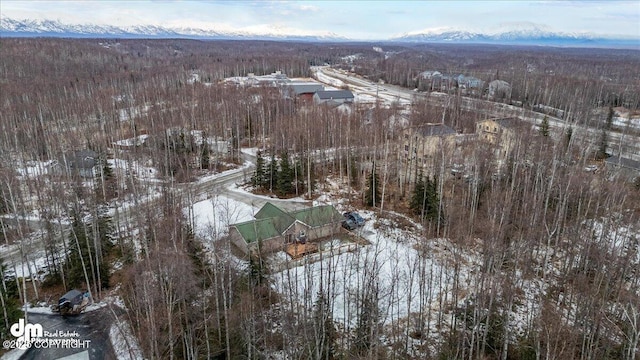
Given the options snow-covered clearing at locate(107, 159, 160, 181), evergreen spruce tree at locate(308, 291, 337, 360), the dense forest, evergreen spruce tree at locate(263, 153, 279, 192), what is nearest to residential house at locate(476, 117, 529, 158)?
the dense forest

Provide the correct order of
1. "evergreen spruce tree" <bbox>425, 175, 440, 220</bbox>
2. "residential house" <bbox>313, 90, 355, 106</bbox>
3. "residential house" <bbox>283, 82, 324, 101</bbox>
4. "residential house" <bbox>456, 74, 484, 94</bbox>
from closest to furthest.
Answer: "evergreen spruce tree" <bbox>425, 175, 440, 220</bbox> < "residential house" <bbox>313, 90, 355, 106</bbox> < "residential house" <bbox>283, 82, 324, 101</bbox> < "residential house" <bbox>456, 74, 484, 94</bbox>

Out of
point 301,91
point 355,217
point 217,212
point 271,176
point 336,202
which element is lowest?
point 336,202

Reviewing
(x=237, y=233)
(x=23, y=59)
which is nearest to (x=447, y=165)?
(x=237, y=233)

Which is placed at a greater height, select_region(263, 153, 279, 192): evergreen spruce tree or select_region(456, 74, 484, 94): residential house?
select_region(456, 74, 484, 94): residential house

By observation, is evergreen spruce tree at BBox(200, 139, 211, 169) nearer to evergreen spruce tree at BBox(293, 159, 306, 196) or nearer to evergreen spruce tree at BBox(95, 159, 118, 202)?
evergreen spruce tree at BBox(95, 159, 118, 202)

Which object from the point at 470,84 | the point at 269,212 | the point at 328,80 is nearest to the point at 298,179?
the point at 269,212

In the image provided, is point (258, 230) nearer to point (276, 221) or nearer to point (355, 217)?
point (276, 221)
